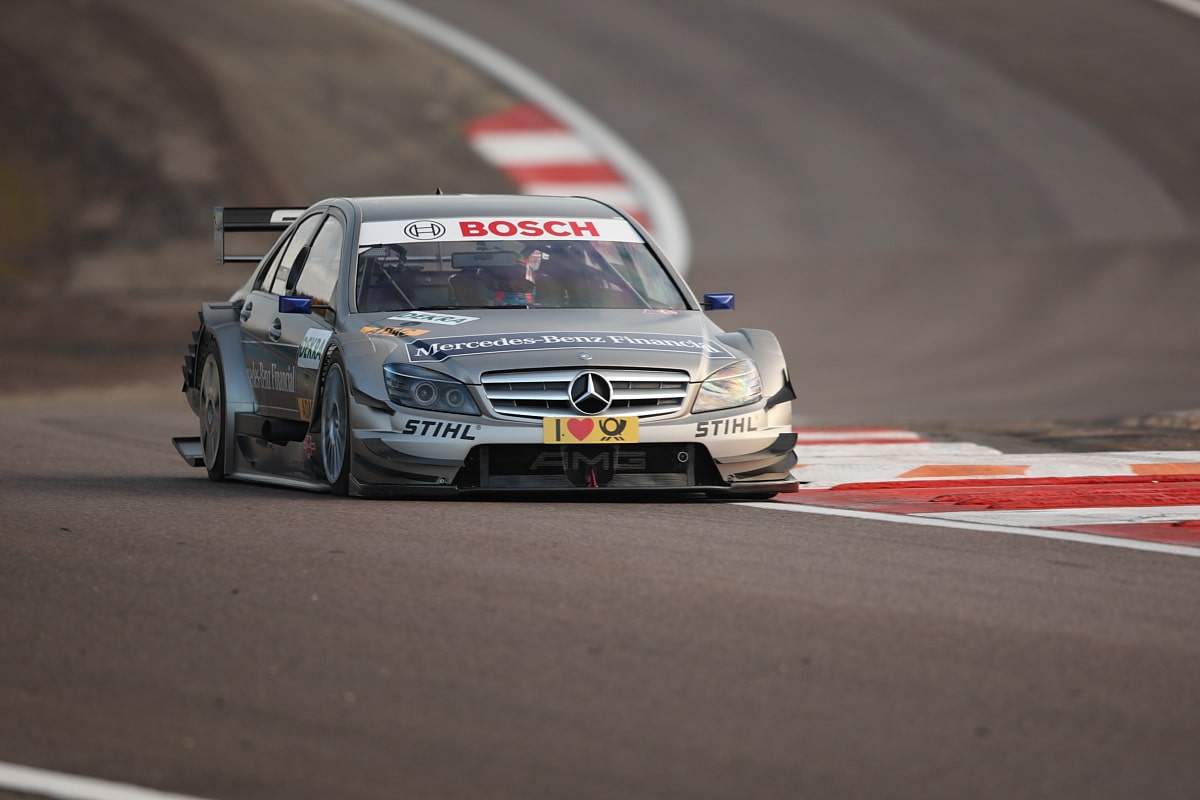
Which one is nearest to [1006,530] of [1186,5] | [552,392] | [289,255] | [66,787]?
[552,392]

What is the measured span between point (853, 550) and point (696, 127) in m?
20.1

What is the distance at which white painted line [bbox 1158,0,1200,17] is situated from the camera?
111 feet

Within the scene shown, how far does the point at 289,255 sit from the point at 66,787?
6.83 meters

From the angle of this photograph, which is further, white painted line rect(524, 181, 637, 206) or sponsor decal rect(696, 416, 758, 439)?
white painted line rect(524, 181, 637, 206)

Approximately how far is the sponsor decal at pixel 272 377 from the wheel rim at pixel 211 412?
0.27 metres

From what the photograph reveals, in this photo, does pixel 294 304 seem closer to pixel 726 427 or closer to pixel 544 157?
pixel 726 427

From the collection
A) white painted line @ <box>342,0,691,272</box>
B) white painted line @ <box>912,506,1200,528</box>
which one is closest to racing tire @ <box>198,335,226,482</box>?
white painted line @ <box>912,506,1200,528</box>

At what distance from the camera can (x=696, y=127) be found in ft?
90.9

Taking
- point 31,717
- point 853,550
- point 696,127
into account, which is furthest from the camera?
point 696,127

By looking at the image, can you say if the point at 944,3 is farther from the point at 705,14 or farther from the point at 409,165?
the point at 409,165

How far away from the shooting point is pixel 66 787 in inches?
188

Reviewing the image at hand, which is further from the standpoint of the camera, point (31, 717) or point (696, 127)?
point (696, 127)

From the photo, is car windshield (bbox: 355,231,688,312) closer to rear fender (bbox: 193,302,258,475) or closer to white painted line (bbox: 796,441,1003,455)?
rear fender (bbox: 193,302,258,475)

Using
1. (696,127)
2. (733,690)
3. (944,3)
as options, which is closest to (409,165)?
(696,127)
